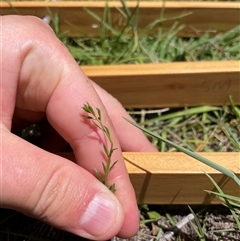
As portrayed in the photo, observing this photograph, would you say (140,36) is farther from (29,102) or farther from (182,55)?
(29,102)

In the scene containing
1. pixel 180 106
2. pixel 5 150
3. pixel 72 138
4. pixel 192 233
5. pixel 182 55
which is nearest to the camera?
pixel 5 150

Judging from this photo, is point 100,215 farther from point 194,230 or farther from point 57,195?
point 194,230

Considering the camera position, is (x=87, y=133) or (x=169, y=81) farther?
(x=169, y=81)

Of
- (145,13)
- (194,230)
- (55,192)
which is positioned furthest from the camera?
(145,13)

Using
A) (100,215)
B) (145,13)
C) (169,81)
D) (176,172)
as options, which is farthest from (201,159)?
(145,13)

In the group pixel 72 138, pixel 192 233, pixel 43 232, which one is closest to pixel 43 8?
pixel 72 138

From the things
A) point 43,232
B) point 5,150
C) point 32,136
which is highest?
point 5,150

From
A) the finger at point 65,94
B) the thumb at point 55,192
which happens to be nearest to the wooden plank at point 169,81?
the finger at point 65,94
